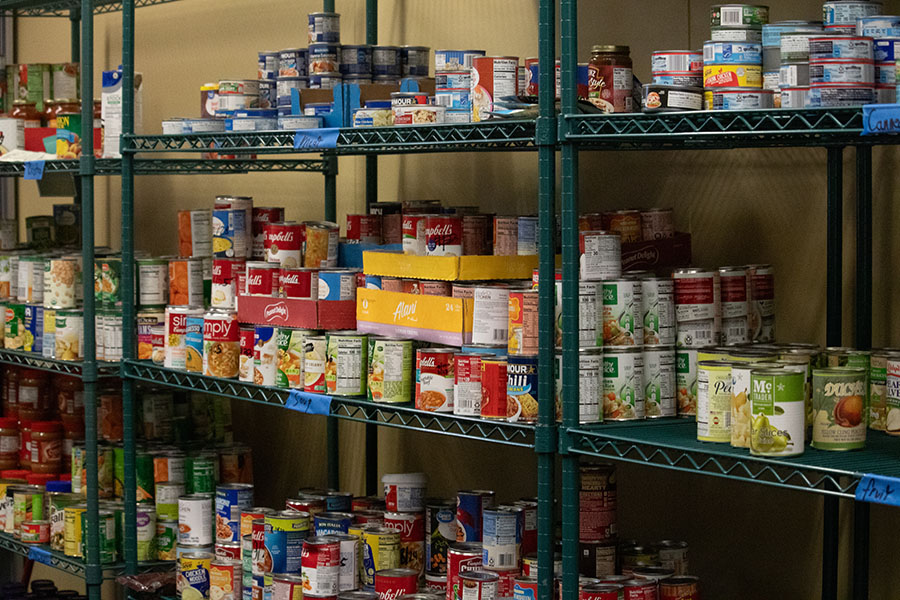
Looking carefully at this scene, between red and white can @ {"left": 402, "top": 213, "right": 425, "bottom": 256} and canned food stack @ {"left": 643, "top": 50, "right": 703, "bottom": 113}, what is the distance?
2.61 feet

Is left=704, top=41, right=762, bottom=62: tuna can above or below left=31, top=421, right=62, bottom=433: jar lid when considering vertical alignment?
above

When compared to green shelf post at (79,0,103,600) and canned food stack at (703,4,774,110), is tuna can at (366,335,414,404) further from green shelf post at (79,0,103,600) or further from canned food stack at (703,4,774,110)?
green shelf post at (79,0,103,600)

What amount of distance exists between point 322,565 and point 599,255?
3.44 ft

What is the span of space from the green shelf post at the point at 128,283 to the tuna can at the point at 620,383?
1.83 m

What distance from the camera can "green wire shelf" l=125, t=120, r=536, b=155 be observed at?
279cm

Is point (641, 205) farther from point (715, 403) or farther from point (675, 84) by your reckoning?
point (715, 403)

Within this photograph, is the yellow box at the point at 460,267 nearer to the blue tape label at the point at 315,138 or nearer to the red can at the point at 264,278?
the blue tape label at the point at 315,138

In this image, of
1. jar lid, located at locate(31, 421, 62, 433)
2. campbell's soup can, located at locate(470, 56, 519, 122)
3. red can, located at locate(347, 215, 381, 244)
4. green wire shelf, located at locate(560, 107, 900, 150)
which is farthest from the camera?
jar lid, located at locate(31, 421, 62, 433)

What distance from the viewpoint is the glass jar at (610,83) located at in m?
2.69

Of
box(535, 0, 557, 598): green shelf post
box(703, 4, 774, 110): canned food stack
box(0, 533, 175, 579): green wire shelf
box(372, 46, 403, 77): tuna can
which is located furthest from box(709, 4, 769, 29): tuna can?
box(0, 533, 175, 579): green wire shelf

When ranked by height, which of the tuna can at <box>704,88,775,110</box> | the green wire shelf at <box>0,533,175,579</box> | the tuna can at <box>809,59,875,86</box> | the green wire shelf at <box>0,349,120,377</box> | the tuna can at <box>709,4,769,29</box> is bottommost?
the green wire shelf at <box>0,533,175,579</box>

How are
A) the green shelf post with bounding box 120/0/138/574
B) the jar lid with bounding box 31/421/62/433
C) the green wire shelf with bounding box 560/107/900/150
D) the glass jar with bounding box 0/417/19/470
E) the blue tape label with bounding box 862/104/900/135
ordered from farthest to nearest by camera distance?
the glass jar with bounding box 0/417/19/470
the jar lid with bounding box 31/421/62/433
the green shelf post with bounding box 120/0/138/574
the green wire shelf with bounding box 560/107/900/150
the blue tape label with bounding box 862/104/900/135

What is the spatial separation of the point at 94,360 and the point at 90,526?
20.7 inches

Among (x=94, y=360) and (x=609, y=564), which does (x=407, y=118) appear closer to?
(x=609, y=564)
